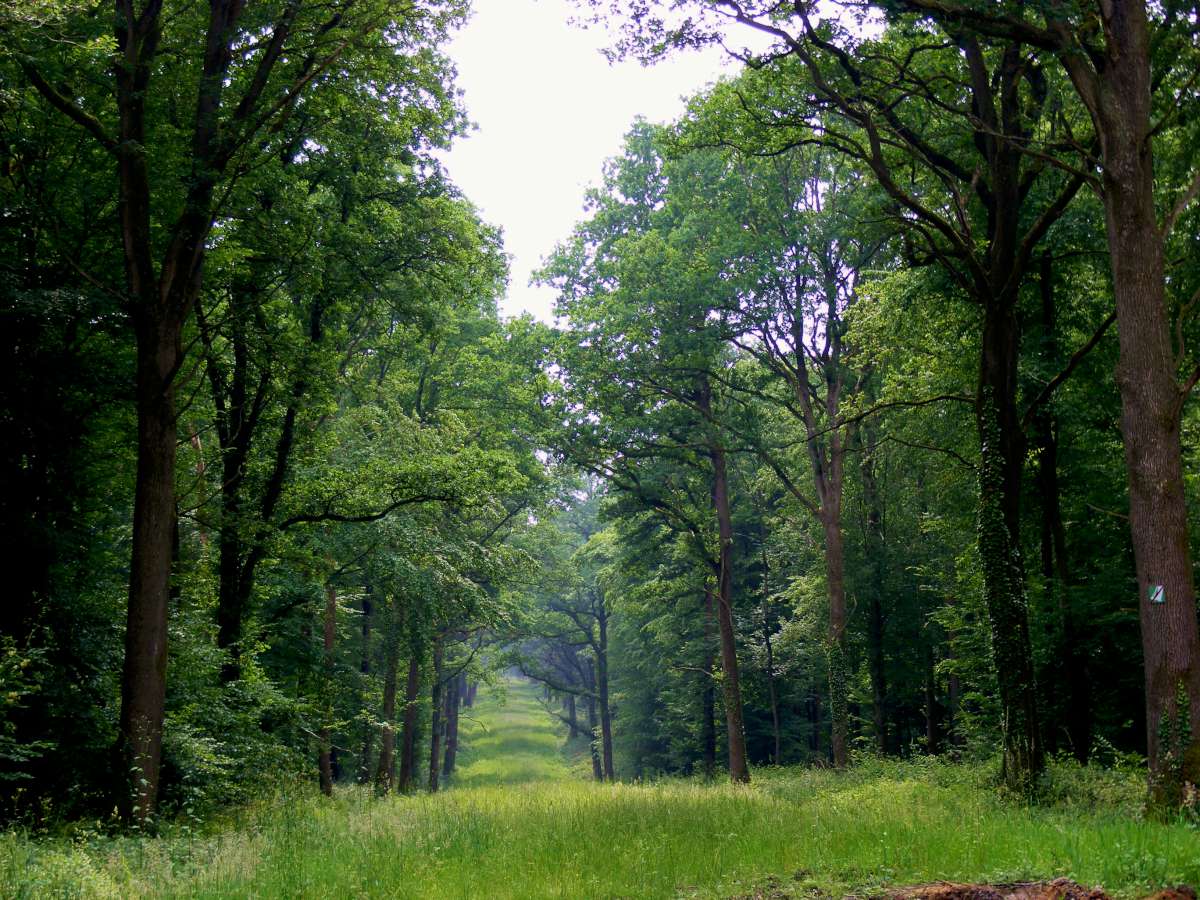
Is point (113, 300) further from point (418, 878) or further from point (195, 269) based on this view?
point (418, 878)

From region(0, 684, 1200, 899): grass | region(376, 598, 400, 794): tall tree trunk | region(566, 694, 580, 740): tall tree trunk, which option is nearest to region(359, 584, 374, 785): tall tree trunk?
region(376, 598, 400, 794): tall tree trunk

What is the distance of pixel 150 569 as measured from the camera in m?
10.7

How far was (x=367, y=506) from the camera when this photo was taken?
16.8m

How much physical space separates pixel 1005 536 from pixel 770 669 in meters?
20.8

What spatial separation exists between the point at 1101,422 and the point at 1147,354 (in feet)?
24.5

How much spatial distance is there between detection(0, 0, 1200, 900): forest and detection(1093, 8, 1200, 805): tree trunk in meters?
0.04

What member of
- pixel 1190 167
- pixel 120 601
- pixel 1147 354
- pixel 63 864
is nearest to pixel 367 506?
pixel 120 601

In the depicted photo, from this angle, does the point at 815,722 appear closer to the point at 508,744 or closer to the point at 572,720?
the point at 572,720

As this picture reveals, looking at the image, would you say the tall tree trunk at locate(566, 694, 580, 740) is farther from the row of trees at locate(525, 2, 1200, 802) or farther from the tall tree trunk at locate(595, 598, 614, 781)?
the row of trees at locate(525, 2, 1200, 802)

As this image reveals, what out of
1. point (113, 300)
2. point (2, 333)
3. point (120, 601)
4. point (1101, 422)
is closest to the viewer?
point (113, 300)

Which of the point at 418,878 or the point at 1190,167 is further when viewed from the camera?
the point at 1190,167

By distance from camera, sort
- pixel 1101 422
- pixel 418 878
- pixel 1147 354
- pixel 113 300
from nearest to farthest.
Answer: pixel 418 878, pixel 1147 354, pixel 113 300, pixel 1101 422

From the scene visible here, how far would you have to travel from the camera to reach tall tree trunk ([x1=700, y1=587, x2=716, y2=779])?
105ft

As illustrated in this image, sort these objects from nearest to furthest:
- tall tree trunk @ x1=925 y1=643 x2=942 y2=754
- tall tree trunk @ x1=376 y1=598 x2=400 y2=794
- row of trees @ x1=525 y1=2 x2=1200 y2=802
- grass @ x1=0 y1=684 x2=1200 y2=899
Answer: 1. grass @ x1=0 y1=684 x2=1200 y2=899
2. row of trees @ x1=525 y1=2 x2=1200 y2=802
3. tall tree trunk @ x1=376 y1=598 x2=400 y2=794
4. tall tree trunk @ x1=925 y1=643 x2=942 y2=754
